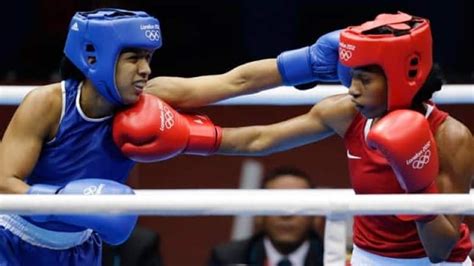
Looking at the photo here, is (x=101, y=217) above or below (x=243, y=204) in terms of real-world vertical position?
below

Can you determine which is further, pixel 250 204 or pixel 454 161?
pixel 454 161

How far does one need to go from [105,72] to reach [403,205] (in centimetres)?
77

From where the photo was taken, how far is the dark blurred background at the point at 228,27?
5.10m

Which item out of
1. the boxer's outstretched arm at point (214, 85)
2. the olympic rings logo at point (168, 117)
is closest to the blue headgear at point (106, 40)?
the olympic rings logo at point (168, 117)

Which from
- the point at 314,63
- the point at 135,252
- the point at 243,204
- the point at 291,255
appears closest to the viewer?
the point at 243,204

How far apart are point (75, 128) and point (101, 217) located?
34cm

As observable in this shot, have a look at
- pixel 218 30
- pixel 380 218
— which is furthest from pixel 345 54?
pixel 218 30

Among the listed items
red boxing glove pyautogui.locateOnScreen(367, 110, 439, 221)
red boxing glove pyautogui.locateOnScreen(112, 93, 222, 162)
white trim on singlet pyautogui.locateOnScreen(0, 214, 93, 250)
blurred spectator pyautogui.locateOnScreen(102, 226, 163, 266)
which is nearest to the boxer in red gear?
red boxing glove pyautogui.locateOnScreen(367, 110, 439, 221)

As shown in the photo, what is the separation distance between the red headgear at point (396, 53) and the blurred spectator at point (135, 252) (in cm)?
122

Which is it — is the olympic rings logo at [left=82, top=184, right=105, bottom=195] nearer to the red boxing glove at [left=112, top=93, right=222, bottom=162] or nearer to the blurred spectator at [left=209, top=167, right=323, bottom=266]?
the red boxing glove at [left=112, top=93, right=222, bottom=162]

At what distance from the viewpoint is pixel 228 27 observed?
205 inches

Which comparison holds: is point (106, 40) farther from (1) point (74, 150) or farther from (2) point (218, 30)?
(2) point (218, 30)

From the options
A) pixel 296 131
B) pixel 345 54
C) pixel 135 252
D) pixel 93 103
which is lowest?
pixel 135 252

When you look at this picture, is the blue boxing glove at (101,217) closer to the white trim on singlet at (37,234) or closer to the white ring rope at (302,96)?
the white trim on singlet at (37,234)
